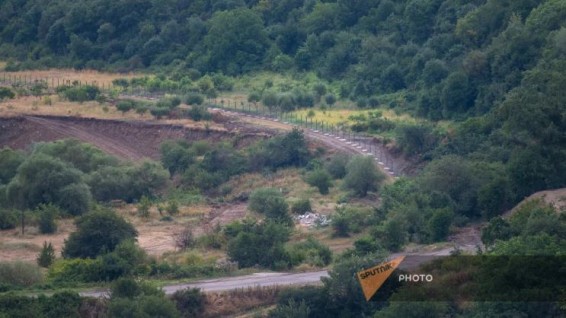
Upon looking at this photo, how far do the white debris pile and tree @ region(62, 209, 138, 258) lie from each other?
635cm

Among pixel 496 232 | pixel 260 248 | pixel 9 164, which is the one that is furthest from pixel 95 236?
pixel 9 164

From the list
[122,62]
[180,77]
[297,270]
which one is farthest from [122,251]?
[122,62]

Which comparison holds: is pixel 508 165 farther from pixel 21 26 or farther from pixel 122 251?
pixel 21 26

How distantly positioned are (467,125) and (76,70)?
31989 millimetres

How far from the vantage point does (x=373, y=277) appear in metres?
33.5

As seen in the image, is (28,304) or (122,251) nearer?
(28,304)

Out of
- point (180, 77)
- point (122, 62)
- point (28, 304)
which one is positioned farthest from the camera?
point (122, 62)

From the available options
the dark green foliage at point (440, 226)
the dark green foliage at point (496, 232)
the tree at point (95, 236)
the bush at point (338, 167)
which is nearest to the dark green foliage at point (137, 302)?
the tree at point (95, 236)

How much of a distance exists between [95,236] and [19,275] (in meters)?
4.30

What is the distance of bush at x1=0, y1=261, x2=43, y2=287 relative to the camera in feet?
121

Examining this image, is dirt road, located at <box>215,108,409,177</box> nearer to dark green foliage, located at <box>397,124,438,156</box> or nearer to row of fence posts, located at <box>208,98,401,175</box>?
row of fence posts, located at <box>208,98,401,175</box>

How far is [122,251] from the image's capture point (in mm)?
39094

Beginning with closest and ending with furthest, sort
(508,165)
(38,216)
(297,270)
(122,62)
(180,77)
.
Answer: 1. (297,270)
2. (508,165)
3. (38,216)
4. (180,77)
5. (122,62)

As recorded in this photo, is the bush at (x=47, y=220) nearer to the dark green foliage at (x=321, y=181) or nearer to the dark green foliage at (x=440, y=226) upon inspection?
the dark green foliage at (x=321, y=181)
